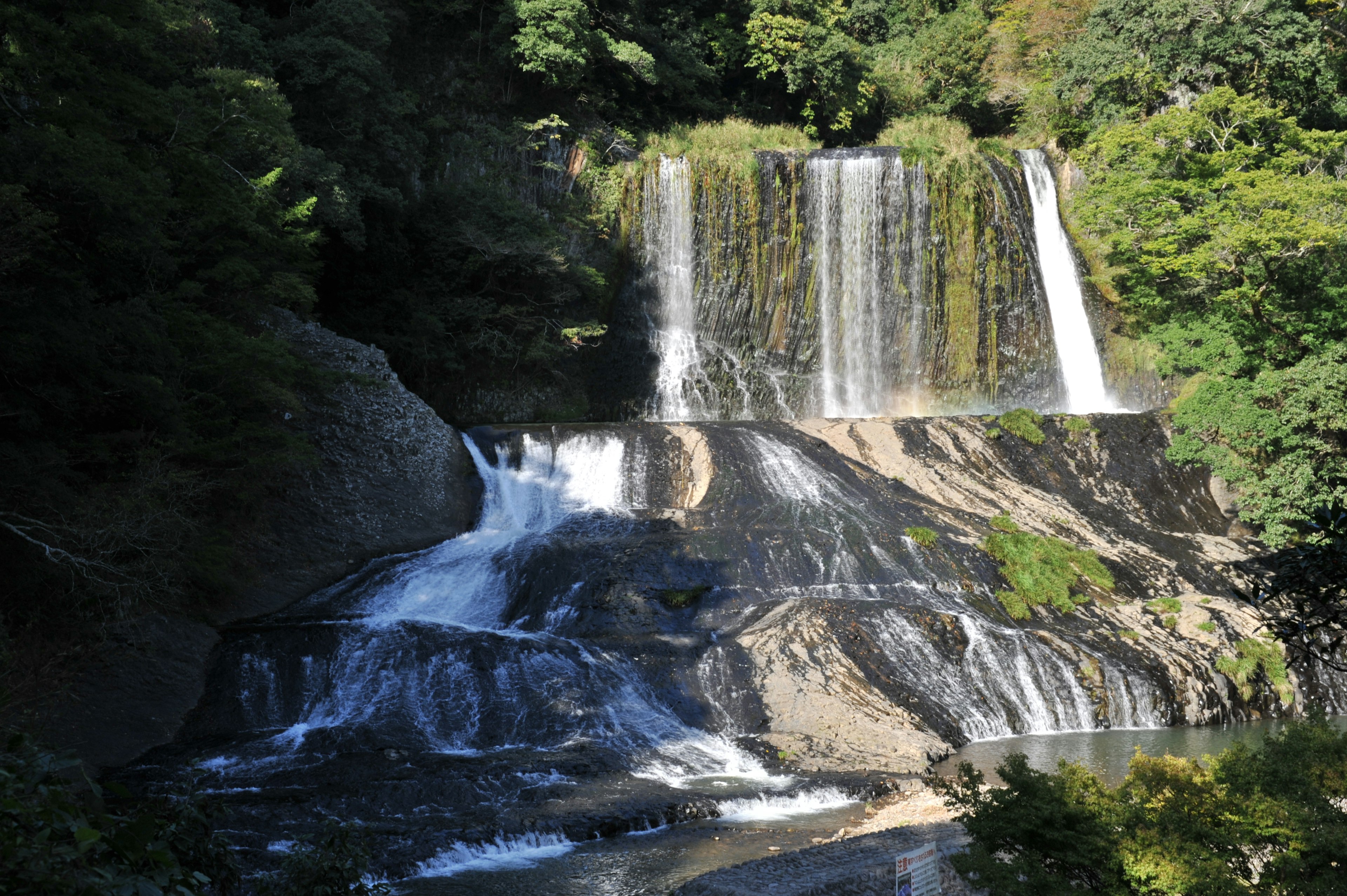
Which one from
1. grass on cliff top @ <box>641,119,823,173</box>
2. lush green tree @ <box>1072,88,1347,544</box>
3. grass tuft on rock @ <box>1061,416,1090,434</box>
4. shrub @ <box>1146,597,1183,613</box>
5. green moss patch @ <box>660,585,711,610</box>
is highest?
grass on cliff top @ <box>641,119,823,173</box>

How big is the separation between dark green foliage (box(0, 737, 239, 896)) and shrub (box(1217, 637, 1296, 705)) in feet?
50.1

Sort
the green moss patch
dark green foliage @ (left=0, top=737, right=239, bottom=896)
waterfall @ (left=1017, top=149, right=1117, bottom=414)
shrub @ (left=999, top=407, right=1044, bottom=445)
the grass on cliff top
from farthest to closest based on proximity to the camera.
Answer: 1. waterfall @ (left=1017, top=149, right=1117, bottom=414)
2. the grass on cliff top
3. shrub @ (left=999, top=407, right=1044, bottom=445)
4. the green moss patch
5. dark green foliage @ (left=0, top=737, right=239, bottom=896)

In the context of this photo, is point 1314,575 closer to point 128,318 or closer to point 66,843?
point 66,843

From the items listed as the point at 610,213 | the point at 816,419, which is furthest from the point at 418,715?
the point at 610,213

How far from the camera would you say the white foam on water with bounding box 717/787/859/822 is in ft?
32.0

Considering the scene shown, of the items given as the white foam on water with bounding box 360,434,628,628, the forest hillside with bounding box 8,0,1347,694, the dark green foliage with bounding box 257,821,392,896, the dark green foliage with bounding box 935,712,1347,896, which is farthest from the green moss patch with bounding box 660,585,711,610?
the dark green foliage with bounding box 257,821,392,896

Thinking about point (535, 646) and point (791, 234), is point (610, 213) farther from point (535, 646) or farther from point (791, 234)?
point (535, 646)

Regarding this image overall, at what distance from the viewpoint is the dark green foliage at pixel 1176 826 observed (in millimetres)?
5219

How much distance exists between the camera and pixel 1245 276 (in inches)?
869

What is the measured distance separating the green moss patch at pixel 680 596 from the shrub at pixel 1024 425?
391 inches

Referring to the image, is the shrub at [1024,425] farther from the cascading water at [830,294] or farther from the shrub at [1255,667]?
the shrub at [1255,667]

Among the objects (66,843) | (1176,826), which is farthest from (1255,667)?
(66,843)

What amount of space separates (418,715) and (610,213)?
56.5 ft

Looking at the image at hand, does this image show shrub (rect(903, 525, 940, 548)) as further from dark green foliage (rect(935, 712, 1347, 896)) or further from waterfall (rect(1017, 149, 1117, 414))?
waterfall (rect(1017, 149, 1117, 414))
